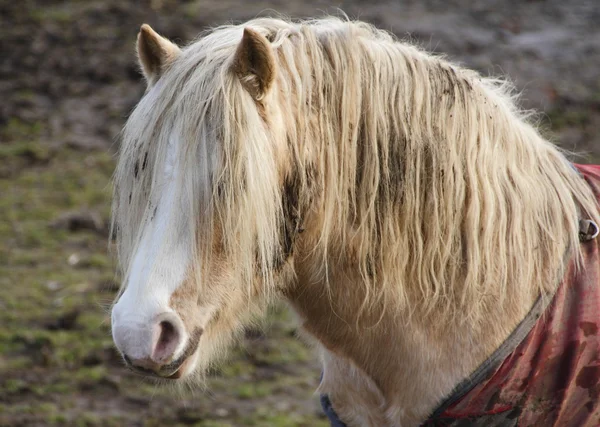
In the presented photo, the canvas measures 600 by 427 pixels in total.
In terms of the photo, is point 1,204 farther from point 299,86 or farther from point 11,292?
point 299,86

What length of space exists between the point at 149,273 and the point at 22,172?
4.03 metres

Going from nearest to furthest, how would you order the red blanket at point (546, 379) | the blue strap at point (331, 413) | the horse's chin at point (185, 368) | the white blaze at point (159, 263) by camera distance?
the white blaze at point (159, 263) < the horse's chin at point (185, 368) < the red blanket at point (546, 379) < the blue strap at point (331, 413)

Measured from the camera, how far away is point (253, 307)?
6.30ft

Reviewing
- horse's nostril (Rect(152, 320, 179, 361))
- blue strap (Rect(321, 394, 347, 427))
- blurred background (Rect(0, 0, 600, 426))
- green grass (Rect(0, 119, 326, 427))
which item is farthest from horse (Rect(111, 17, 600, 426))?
green grass (Rect(0, 119, 326, 427))

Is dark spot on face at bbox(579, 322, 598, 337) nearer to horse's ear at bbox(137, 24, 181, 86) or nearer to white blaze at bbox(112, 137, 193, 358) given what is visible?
white blaze at bbox(112, 137, 193, 358)

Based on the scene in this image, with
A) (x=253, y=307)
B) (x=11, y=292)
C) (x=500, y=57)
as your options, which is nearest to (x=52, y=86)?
(x=11, y=292)

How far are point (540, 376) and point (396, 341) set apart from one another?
0.33 meters

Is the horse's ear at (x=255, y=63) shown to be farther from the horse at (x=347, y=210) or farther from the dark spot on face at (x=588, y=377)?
the dark spot on face at (x=588, y=377)

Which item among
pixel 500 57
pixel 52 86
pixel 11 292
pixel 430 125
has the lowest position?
pixel 11 292

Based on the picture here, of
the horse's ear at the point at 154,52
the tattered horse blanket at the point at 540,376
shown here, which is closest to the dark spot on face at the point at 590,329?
the tattered horse blanket at the point at 540,376

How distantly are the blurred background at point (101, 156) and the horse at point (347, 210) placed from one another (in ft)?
1.83

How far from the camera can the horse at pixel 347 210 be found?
1682 mm

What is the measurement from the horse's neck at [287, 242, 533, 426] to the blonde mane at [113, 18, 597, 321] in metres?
0.04

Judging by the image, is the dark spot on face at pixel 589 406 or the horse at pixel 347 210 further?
the dark spot on face at pixel 589 406
